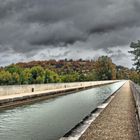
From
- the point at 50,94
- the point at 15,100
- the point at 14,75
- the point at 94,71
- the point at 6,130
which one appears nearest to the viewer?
the point at 6,130

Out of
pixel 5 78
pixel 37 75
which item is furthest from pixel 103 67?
pixel 5 78

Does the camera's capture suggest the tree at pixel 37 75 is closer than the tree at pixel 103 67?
Yes

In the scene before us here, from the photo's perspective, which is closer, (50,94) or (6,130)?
(6,130)

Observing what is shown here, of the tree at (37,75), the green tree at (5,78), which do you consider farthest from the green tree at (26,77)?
the green tree at (5,78)

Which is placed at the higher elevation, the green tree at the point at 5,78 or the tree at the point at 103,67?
the tree at the point at 103,67

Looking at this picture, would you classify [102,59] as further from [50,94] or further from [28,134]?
[28,134]

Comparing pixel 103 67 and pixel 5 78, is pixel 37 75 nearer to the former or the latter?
pixel 5 78

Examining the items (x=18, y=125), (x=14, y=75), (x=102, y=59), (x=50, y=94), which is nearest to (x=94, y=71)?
(x=102, y=59)

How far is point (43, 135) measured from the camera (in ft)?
39.1

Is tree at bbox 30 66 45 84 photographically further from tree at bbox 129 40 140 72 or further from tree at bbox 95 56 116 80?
tree at bbox 95 56 116 80

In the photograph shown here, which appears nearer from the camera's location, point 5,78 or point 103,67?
point 5,78

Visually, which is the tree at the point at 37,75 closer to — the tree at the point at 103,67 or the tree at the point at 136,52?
the tree at the point at 136,52

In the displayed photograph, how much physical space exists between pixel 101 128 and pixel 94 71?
124580mm

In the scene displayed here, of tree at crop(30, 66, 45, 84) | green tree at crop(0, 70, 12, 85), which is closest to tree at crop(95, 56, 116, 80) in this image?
tree at crop(30, 66, 45, 84)
